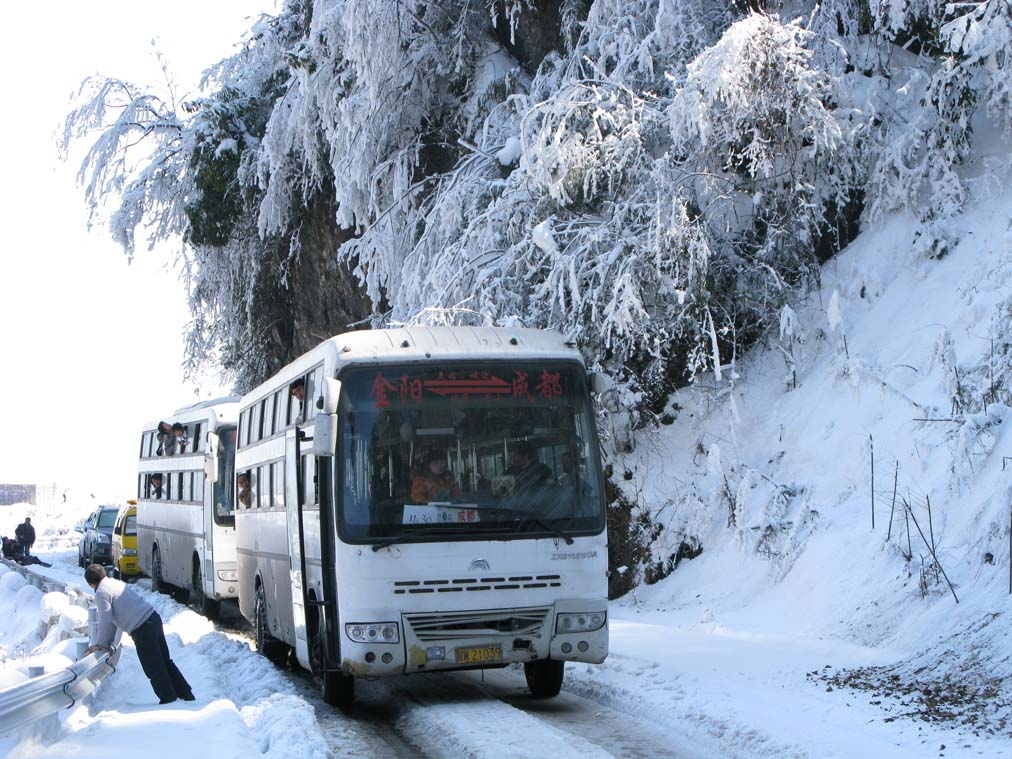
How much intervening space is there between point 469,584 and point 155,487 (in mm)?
18086

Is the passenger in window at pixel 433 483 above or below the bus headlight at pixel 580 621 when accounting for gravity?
above

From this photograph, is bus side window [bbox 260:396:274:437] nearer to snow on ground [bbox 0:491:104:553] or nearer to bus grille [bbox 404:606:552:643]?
bus grille [bbox 404:606:552:643]

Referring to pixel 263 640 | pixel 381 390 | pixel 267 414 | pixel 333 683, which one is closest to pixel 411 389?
pixel 381 390

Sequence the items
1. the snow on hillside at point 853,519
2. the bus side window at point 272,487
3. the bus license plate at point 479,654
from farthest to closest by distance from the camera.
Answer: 1. the bus side window at point 272,487
2. the bus license plate at point 479,654
3. the snow on hillside at point 853,519

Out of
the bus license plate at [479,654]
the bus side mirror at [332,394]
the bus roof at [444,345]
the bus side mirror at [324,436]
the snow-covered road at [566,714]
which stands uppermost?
the bus roof at [444,345]

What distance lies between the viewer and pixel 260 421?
1466 cm

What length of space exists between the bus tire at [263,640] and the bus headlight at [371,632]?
4766 millimetres

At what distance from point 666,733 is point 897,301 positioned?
1002cm

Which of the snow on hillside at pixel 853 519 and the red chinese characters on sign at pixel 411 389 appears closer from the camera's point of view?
the snow on hillside at pixel 853 519

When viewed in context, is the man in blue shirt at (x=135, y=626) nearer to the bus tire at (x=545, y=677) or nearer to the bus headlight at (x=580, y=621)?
the bus tire at (x=545, y=677)

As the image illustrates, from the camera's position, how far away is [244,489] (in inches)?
615

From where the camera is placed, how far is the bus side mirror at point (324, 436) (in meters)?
10.1

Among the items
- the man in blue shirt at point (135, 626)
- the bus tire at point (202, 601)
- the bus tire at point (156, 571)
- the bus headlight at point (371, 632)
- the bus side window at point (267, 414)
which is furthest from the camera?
the bus tire at point (156, 571)

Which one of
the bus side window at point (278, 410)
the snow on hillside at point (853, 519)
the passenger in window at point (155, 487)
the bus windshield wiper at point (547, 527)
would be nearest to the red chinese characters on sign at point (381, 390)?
the bus windshield wiper at point (547, 527)
